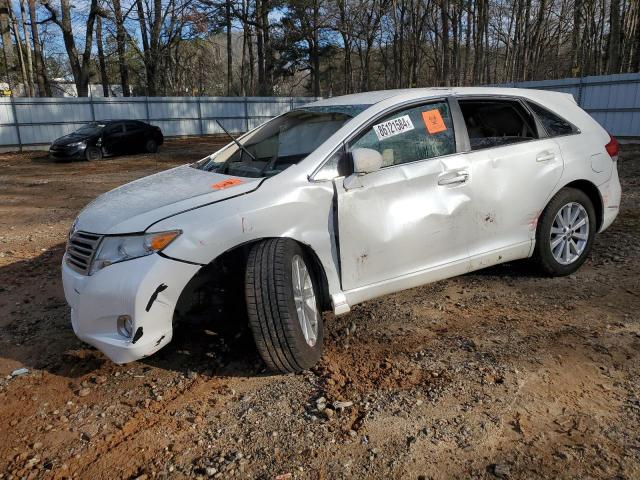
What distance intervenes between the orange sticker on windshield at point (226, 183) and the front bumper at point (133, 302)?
1.87 feet

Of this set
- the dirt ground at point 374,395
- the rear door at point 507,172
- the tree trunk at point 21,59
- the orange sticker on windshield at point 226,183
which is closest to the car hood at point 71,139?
the tree trunk at point 21,59

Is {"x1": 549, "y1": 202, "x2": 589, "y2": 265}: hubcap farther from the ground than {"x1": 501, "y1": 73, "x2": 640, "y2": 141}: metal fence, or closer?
closer

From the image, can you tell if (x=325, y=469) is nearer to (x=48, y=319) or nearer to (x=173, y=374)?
(x=173, y=374)

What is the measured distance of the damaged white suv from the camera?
279 centimetres

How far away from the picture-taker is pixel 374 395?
282 cm

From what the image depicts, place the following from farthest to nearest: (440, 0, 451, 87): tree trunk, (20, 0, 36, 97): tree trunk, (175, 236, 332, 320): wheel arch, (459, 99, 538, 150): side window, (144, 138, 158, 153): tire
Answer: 1. (440, 0, 451, 87): tree trunk
2. (20, 0, 36, 97): tree trunk
3. (144, 138, 158, 153): tire
4. (459, 99, 538, 150): side window
5. (175, 236, 332, 320): wheel arch

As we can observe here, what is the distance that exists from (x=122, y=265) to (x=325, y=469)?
148 cm

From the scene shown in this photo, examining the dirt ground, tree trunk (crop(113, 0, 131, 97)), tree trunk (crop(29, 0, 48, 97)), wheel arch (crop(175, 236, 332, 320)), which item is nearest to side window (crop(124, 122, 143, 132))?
tree trunk (crop(113, 0, 131, 97))

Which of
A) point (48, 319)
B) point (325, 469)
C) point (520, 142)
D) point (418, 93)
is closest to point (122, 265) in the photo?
point (325, 469)

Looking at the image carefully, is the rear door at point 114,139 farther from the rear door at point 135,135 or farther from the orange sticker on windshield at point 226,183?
the orange sticker on windshield at point 226,183

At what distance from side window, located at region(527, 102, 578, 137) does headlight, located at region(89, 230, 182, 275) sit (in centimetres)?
312

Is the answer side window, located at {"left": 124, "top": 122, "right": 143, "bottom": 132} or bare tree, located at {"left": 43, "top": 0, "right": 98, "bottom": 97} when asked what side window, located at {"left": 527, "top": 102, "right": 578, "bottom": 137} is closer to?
side window, located at {"left": 124, "top": 122, "right": 143, "bottom": 132}

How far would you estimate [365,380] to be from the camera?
9.77 ft

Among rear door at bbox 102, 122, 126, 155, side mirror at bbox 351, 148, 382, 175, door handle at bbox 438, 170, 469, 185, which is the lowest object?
rear door at bbox 102, 122, 126, 155
